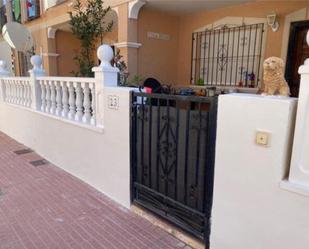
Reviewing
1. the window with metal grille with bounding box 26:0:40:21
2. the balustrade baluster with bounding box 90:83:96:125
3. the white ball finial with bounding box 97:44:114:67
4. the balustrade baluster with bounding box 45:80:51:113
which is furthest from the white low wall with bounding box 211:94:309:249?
the window with metal grille with bounding box 26:0:40:21

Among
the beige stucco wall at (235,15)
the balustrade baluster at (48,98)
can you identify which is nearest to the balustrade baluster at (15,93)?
the balustrade baluster at (48,98)

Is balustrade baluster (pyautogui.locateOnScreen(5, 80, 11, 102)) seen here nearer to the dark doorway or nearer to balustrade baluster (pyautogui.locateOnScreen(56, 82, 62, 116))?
balustrade baluster (pyautogui.locateOnScreen(56, 82, 62, 116))

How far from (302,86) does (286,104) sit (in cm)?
12

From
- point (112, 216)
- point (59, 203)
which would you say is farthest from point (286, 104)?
point (59, 203)

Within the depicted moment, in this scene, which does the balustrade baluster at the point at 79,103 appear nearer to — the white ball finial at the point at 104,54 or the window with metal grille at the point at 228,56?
the white ball finial at the point at 104,54

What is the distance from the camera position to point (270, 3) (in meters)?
4.45

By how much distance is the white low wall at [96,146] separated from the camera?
8.28 ft

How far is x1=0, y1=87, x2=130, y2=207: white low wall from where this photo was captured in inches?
99.3

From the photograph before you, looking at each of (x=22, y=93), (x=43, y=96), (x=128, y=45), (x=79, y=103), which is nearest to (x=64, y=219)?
(x=79, y=103)

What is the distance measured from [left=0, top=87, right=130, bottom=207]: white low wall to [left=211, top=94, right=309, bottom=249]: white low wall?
107cm

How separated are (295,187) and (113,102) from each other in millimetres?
1774

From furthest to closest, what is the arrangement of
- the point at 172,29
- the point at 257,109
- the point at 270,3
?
the point at 172,29
the point at 270,3
the point at 257,109

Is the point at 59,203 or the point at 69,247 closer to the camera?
the point at 69,247

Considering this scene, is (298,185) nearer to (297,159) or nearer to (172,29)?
(297,159)
